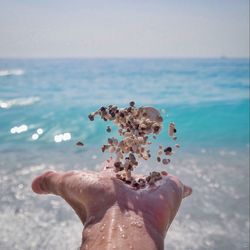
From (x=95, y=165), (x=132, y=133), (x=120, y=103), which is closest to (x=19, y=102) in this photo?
(x=120, y=103)

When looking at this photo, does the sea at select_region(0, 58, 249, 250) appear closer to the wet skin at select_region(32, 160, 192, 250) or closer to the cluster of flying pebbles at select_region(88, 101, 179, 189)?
the cluster of flying pebbles at select_region(88, 101, 179, 189)

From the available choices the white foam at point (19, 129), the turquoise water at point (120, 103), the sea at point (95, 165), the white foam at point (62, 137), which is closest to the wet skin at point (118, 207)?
the sea at point (95, 165)

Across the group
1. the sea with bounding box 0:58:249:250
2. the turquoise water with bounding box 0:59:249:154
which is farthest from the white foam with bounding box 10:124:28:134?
the turquoise water with bounding box 0:59:249:154

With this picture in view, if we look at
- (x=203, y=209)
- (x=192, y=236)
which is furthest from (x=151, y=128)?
(x=203, y=209)

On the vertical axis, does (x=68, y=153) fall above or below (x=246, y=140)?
above

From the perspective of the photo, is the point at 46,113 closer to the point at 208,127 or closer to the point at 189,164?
the point at 208,127

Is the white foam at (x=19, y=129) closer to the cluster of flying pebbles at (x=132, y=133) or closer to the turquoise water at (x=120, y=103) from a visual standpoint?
the turquoise water at (x=120, y=103)

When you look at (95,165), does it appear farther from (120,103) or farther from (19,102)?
(120,103)
